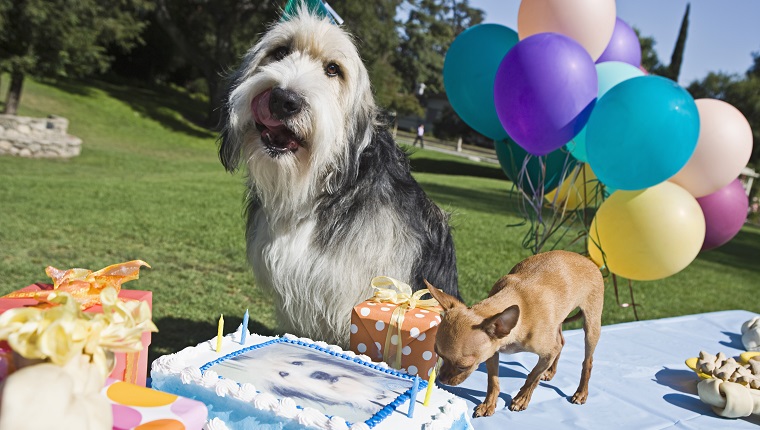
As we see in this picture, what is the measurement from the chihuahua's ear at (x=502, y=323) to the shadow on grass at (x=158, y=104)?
846 inches

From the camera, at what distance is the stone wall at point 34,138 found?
1404cm

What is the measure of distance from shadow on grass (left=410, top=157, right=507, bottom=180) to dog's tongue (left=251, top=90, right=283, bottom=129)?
24955mm

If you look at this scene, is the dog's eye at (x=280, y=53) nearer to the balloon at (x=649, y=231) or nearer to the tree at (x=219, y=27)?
the balloon at (x=649, y=231)

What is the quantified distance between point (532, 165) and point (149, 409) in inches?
112

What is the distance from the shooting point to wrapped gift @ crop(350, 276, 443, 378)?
86.5 inches

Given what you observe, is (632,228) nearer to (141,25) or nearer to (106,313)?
(106,313)

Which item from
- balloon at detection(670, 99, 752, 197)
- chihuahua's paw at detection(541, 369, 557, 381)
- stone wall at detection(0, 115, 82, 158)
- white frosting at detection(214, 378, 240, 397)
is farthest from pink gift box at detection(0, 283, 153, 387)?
stone wall at detection(0, 115, 82, 158)

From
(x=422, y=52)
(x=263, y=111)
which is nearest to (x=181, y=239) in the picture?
(x=263, y=111)

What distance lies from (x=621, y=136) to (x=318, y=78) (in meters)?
1.36

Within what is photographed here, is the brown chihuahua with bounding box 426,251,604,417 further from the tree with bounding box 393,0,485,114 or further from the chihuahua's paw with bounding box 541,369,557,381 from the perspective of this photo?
the tree with bounding box 393,0,485,114

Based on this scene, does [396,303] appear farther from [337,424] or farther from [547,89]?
[547,89]

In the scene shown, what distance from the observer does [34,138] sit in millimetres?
14359

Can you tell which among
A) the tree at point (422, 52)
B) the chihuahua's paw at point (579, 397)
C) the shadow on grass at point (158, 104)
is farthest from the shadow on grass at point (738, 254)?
the tree at point (422, 52)

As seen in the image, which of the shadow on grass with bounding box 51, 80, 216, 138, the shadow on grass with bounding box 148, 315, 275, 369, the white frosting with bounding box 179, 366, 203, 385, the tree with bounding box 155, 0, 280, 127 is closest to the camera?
the white frosting with bounding box 179, 366, 203, 385
